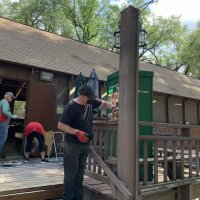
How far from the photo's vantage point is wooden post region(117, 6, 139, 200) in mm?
3615

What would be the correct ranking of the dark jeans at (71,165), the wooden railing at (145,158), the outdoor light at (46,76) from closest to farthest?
1. the dark jeans at (71,165)
2. the wooden railing at (145,158)
3. the outdoor light at (46,76)

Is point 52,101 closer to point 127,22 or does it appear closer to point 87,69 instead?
point 87,69

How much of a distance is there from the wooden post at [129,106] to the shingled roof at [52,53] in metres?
4.76

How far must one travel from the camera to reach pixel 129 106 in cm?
370

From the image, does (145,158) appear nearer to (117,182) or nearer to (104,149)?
(117,182)

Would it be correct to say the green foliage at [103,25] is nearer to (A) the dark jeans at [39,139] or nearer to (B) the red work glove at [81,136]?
(A) the dark jeans at [39,139]

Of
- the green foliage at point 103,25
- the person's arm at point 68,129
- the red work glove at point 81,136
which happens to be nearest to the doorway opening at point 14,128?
the person's arm at point 68,129

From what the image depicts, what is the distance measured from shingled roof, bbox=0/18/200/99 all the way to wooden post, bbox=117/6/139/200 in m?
4.76

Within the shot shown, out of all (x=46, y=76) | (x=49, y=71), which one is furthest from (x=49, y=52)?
(x=46, y=76)

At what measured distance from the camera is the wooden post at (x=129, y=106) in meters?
3.62

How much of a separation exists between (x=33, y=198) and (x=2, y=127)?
2.71 meters

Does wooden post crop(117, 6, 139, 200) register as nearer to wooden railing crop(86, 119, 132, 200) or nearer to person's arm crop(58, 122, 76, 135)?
wooden railing crop(86, 119, 132, 200)

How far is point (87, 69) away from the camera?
10102mm

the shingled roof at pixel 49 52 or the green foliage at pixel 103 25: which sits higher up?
the green foliage at pixel 103 25
